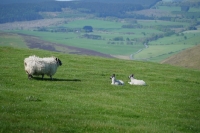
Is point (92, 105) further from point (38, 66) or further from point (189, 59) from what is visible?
point (189, 59)

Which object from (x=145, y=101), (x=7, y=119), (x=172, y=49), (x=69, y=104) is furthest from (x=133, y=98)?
(x=172, y=49)

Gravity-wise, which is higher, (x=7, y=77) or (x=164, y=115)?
(x=7, y=77)

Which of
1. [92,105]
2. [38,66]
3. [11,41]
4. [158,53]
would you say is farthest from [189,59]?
[11,41]

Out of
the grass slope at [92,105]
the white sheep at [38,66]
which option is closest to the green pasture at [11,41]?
the grass slope at [92,105]

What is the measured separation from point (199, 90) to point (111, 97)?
510 inches

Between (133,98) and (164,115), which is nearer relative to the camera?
(164,115)

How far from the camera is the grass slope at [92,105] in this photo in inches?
717

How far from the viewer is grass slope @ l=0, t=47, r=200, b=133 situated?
59.8 ft

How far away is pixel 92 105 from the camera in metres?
22.9

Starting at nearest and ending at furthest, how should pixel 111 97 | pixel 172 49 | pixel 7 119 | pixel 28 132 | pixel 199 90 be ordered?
pixel 28 132, pixel 7 119, pixel 111 97, pixel 199 90, pixel 172 49

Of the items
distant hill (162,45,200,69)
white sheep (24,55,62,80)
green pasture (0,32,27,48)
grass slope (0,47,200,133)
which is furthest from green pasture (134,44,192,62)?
white sheep (24,55,62,80)

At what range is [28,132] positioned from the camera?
53.2 ft

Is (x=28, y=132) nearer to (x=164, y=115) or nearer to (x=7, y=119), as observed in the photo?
(x=7, y=119)

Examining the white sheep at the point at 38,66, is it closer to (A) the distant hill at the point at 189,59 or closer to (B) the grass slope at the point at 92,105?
(B) the grass slope at the point at 92,105
